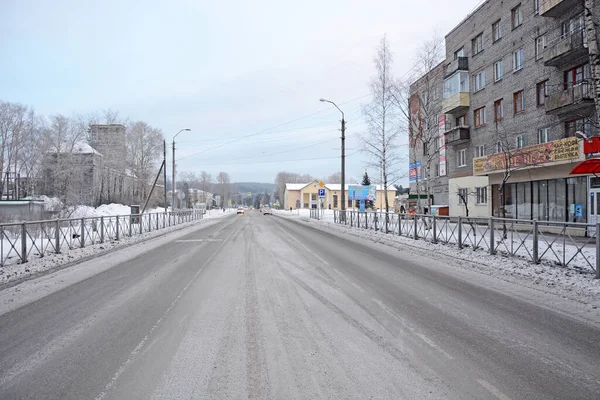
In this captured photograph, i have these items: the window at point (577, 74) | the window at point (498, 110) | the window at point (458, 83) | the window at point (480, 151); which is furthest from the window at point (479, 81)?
the window at point (577, 74)

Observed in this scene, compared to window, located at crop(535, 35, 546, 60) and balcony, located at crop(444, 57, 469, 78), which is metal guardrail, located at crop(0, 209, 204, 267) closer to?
window, located at crop(535, 35, 546, 60)

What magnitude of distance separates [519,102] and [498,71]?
3.18m

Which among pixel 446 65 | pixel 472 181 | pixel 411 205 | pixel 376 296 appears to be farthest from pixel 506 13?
pixel 376 296

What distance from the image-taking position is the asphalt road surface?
3449 millimetres

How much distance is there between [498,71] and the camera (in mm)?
26047

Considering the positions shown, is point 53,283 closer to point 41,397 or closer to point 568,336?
point 41,397

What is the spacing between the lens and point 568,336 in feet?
15.8

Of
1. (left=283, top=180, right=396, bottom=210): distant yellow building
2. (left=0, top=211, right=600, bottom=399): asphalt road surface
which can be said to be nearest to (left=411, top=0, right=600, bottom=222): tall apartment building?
(left=0, top=211, right=600, bottom=399): asphalt road surface

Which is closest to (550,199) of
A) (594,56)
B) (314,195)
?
(594,56)

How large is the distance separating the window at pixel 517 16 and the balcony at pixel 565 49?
4.08 meters

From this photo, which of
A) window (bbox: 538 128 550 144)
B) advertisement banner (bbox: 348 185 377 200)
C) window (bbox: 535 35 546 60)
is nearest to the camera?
window (bbox: 535 35 546 60)

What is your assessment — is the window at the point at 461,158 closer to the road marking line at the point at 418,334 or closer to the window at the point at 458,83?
the window at the point at 458,83

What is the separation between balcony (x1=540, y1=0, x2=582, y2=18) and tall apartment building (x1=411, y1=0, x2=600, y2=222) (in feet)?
0.15

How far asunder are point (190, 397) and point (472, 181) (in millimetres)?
29437
